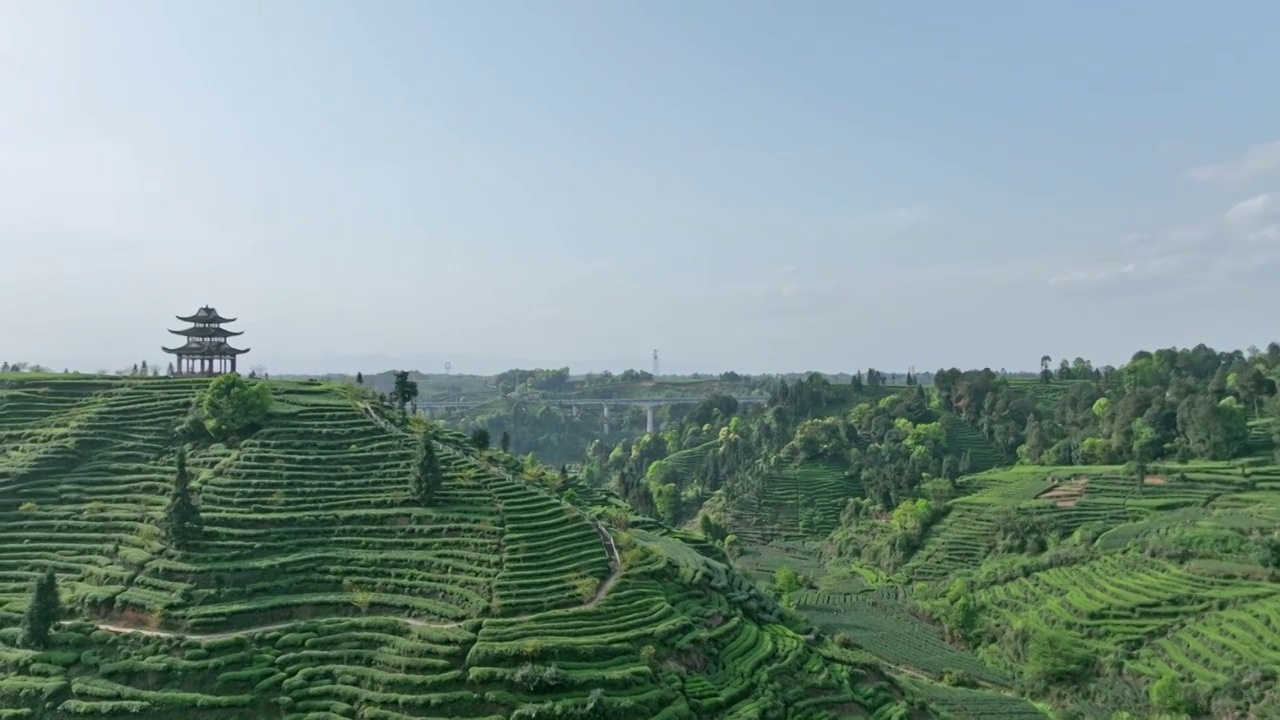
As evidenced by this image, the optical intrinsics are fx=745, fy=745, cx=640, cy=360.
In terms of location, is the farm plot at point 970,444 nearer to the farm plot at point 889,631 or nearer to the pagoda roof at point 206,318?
the farm plot at point 889,631

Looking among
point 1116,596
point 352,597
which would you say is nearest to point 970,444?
point 1116,596

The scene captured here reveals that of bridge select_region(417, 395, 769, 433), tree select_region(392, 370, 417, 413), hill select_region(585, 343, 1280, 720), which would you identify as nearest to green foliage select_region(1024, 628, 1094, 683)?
hill select_region(585, 343, 1280, 720)

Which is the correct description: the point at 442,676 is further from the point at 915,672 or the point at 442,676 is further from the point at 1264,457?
the point at 1264,457

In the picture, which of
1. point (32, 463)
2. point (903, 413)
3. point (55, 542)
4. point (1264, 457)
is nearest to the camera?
point (55, 542)

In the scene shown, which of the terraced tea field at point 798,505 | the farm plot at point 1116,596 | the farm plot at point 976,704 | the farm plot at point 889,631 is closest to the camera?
the farm plot at point 976,704

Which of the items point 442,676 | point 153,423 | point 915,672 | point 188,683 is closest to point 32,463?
point 153,423

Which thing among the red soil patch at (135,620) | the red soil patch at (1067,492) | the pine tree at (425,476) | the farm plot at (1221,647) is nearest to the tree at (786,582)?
the farm plot at (1221,647)

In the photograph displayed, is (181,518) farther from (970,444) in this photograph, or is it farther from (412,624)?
(970,444)
